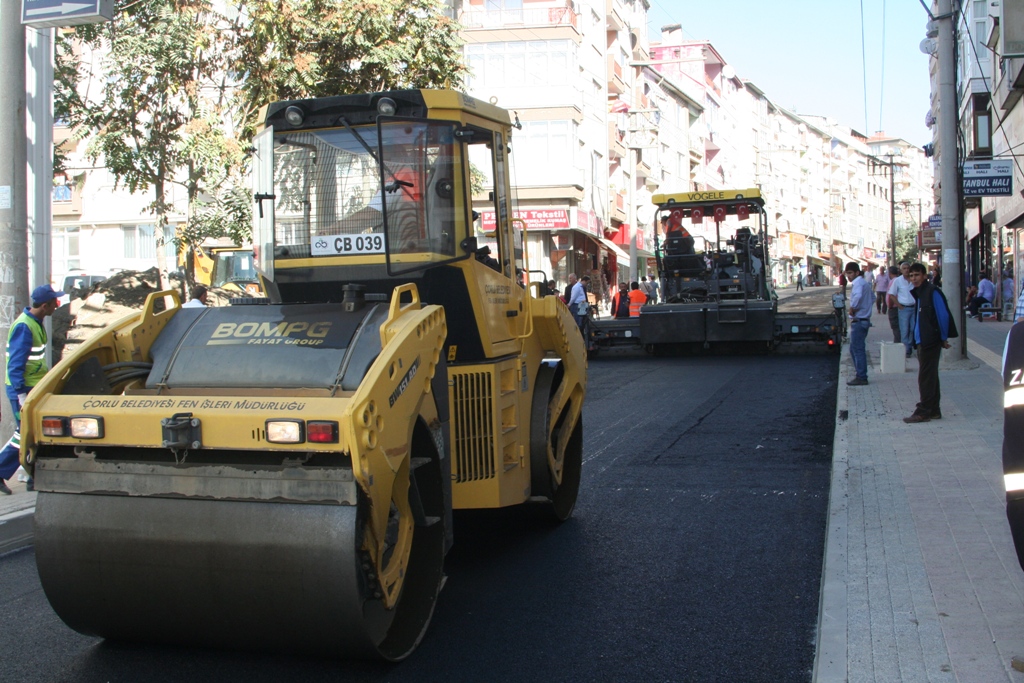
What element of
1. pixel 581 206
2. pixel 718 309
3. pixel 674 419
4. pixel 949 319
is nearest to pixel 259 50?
pixel 718 309

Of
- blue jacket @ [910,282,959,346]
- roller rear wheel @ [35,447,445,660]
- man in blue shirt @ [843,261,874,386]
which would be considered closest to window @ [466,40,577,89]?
man in blue shirt @ [843,261,874,386]

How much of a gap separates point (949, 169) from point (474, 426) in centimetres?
1286

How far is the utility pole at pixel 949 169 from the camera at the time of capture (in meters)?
15.9

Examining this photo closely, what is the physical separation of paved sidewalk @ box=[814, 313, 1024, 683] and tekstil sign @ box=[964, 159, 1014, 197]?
320 inches

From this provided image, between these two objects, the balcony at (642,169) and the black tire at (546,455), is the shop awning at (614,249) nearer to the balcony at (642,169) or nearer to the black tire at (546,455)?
the balcony at (642,169)

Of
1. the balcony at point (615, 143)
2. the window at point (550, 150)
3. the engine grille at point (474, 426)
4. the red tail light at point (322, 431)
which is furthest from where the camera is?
the balcony at point (615, 143)

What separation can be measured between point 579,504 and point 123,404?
4.28m

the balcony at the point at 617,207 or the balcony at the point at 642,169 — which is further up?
the balcony at the point at 642,169

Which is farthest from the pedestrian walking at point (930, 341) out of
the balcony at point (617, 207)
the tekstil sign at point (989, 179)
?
the balcony at point (617, 207)

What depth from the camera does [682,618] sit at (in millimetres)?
5262

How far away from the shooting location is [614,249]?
4934cm

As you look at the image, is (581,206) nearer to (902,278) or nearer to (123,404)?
(902,278)

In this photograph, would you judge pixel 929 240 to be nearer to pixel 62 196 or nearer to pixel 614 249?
pixel 614 249

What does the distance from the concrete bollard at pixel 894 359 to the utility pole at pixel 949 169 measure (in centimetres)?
95
